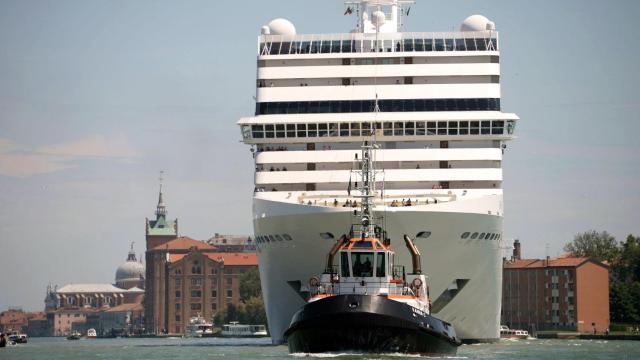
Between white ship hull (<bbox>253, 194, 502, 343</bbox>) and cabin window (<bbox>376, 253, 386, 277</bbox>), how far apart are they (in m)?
7.94

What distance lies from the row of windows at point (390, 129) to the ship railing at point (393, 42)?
5.04m

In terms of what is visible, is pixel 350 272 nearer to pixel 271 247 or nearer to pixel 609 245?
pixel 271 247

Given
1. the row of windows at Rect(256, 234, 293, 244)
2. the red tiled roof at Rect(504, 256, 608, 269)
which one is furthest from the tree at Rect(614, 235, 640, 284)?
the row of windows at Rect(256, 234, 293, 244)

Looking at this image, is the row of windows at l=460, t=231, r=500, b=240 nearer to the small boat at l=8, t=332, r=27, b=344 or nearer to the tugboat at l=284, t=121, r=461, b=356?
the tugboat at l=284, t=121, r=461, b=356

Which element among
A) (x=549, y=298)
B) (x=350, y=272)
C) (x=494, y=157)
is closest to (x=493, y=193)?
(x=494, y=157)

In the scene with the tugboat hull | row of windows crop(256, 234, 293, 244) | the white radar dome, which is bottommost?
the tugboat hull

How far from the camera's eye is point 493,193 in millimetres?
65688

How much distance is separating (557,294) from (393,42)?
93.3m

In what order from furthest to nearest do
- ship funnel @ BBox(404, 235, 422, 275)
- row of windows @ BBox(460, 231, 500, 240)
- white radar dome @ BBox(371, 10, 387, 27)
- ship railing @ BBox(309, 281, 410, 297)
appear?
white radar dome @ BBox(371, 10, 387, 27)
row of windows @ BBox(460, 231, 500, 240)
ship funnel @ BBox(404, 235, 422, 275)
ship railing @ BBox(309, 281, 410, 297)

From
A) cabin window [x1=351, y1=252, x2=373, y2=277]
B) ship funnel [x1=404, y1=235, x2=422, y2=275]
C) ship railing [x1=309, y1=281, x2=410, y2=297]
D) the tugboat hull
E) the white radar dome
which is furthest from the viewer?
the white radar dome

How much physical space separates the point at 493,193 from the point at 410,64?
8.85m

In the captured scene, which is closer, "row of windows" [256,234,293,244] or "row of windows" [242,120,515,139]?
"row of windows" [256,234,293,244]

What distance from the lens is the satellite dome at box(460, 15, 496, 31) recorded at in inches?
2884

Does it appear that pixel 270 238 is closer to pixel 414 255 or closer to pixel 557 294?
pixel 414 255
